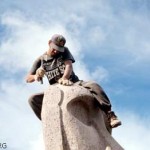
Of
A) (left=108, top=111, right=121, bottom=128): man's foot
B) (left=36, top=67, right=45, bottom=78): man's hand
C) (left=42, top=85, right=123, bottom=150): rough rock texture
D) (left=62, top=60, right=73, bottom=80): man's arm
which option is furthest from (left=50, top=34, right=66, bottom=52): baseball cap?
(left=108, top=111, right=121, bottom=128): man's foot

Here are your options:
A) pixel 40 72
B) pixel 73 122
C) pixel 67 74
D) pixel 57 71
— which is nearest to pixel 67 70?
pixel 67 74

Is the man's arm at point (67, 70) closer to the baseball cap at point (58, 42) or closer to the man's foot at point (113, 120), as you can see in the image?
the baseball cap at point (58, 42)

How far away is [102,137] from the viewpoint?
28.0 feet

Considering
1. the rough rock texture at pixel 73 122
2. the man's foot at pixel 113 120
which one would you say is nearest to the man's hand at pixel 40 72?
the rough rock texture at pixel 73 122

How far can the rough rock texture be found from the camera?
8.05 m

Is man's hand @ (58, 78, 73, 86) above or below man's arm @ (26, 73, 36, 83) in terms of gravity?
below

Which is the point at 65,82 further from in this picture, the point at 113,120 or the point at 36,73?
the point at 113,120

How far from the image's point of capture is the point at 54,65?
8.89 metres

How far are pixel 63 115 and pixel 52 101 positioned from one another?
0.34m

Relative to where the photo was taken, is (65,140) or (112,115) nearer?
(65,140)

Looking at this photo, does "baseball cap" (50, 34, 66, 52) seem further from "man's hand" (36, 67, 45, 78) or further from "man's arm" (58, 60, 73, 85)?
"man's hand" (36, 67, 45, 78)

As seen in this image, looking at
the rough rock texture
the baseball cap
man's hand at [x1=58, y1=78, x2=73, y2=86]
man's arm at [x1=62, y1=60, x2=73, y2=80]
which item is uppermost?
the baseball cap

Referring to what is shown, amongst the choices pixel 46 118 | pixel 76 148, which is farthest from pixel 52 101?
pixel 76 148

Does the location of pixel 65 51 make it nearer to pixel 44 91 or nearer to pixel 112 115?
pixel 44 91
